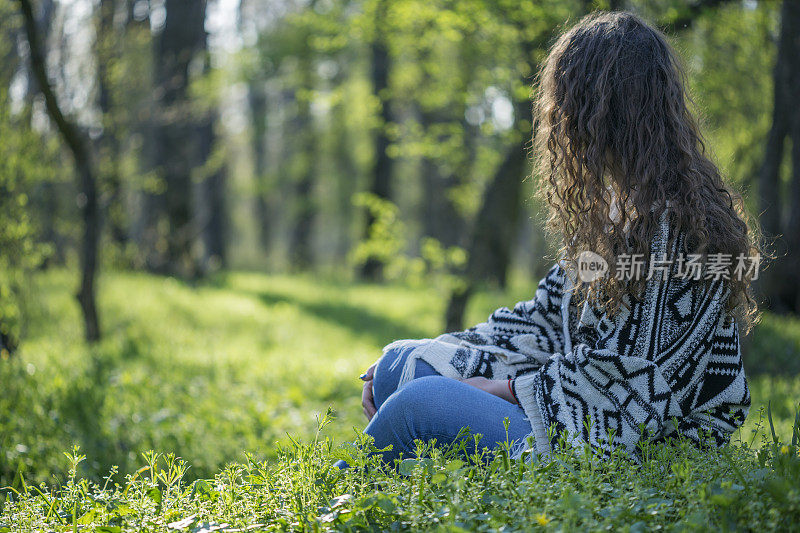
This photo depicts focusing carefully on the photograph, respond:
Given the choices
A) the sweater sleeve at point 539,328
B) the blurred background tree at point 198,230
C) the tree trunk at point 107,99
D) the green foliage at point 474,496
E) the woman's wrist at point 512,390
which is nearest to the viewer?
the green foliage at point 474,496

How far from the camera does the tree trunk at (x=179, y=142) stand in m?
11.3

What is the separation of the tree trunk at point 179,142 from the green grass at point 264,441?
1407 mm

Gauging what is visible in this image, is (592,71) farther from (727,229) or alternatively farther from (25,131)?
(25,131)

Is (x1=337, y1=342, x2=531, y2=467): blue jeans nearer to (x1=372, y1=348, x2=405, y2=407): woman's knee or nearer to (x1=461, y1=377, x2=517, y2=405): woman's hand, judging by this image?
(x1=461, y1=377, x2=517, y2=405): woman's hand

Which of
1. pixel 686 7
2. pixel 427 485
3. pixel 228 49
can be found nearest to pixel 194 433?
pixel 427 485

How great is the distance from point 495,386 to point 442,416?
10.3 inches

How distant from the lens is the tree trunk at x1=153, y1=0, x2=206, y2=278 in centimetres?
1132

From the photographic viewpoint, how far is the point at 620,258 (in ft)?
7.11

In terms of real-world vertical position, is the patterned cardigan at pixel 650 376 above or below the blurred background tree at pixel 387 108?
below

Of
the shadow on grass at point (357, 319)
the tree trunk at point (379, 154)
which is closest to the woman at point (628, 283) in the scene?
the shadow on grass at point (357, 319)

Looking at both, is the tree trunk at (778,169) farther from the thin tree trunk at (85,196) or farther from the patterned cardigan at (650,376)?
the thin tree trunk at (85,196)

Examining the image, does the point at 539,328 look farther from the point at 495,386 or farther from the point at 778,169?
the point at 778,169

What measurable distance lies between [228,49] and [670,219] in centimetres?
1543

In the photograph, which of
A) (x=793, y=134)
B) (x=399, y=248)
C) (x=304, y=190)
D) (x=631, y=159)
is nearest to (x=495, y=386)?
(x=631, y=159)
